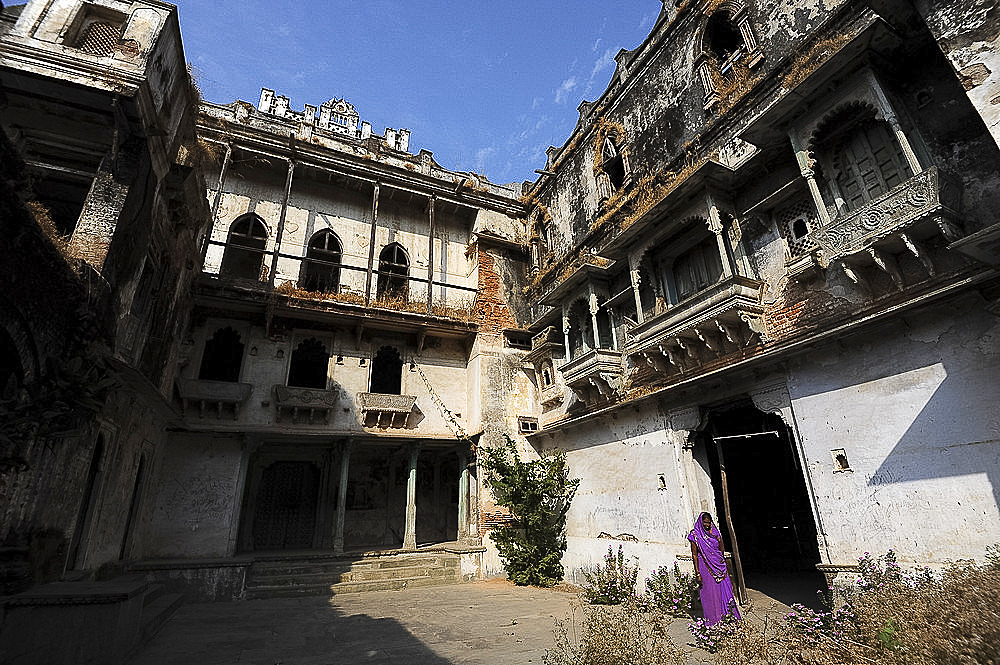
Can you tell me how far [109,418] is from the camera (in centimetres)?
850

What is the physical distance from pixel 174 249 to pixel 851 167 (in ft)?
44.6

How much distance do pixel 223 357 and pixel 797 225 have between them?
15.4m

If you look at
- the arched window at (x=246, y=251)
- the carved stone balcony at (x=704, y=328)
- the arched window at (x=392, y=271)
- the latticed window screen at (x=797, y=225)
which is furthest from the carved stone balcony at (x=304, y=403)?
the latticed window screen at (x=797, y=225)

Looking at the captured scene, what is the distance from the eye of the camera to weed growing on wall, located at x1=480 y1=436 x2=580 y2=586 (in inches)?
499

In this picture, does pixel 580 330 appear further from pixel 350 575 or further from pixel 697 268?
pixel 350 575

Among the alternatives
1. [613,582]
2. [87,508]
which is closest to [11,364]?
[87,508]

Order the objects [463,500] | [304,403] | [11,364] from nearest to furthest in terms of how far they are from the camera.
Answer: [11,364] → [304,403] → [463,500]

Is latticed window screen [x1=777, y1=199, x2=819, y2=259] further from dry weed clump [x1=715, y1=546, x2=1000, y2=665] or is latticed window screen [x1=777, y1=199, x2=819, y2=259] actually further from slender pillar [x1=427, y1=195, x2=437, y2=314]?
slender pillar [x1=427, y1=195, x2=437, y2=314]

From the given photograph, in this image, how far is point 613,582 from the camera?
10.2m

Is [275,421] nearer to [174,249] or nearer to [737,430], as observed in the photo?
[174,249]

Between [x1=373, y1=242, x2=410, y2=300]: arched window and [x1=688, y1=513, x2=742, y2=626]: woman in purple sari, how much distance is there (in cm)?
1185

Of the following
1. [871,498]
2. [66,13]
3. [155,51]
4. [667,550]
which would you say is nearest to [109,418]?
[155,51]

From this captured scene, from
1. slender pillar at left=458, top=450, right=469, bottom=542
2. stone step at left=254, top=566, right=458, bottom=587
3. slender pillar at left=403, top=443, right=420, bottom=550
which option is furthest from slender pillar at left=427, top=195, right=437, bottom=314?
stone step at left=254, top=566, right=458, bottom=587

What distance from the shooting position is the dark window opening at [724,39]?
10.7 m
